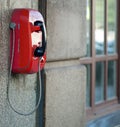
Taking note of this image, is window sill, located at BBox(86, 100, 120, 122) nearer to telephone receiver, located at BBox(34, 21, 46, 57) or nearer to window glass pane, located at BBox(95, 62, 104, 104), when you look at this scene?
window glass pane, located at BBox(95, 62, 104, 104)

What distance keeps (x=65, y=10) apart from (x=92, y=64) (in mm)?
1438

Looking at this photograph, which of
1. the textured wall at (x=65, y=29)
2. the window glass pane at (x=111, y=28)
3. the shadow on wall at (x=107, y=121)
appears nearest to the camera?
the textured wall at (x=65, y=29)

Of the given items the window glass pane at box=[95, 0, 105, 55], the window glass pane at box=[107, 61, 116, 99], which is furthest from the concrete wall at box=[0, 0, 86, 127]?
the window glass pane at box=[107, 61, 116, 99]

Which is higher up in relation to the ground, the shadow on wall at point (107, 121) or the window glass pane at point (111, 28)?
the window glass pane at point (111, 28)

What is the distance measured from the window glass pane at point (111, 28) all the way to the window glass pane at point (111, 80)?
0.62 ft

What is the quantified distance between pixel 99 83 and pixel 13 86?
2426 millimetres

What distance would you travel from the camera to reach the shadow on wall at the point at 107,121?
534 centimetres

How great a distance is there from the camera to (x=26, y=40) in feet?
11.4

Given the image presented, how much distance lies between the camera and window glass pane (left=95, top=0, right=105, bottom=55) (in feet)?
19.0

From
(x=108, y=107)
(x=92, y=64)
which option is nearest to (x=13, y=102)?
(x=92, y=64)

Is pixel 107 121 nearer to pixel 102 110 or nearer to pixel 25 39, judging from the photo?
pixel 102 110

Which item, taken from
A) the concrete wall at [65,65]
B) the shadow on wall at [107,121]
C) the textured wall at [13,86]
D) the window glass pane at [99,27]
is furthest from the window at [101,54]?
the textured wall at [13,86]

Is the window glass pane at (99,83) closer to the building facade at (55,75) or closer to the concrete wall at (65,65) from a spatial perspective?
the building facade at (55,75)

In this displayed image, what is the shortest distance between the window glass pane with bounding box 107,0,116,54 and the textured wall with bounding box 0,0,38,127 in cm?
236
